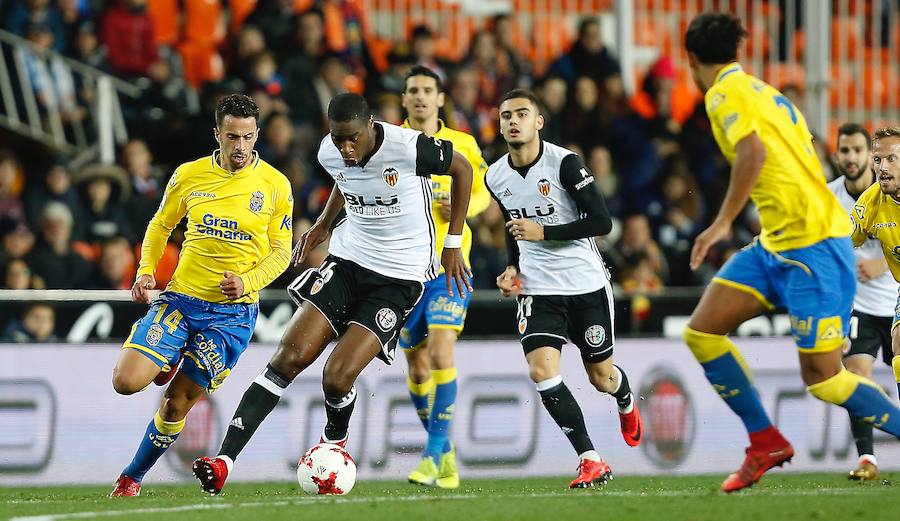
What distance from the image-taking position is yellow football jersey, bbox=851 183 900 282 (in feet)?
28.4

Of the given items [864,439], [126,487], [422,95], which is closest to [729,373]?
[864,439]

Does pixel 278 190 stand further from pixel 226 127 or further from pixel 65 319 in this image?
pixel 65 319

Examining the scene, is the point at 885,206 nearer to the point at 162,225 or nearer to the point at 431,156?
the point at 431,156

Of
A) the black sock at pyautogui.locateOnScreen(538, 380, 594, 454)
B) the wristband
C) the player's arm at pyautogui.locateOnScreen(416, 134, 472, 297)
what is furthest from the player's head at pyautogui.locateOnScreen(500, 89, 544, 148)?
the black sock at pyautogui.locateOnScreen(538, 380, 594, 454)

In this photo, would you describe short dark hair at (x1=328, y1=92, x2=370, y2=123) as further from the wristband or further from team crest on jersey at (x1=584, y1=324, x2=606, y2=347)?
team crest on jersey at (x1=584, y1=324, x2=606, y2=347)

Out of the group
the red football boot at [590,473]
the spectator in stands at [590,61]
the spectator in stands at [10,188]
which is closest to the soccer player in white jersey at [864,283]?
the red football boot at [590,473]

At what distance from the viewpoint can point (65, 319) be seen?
1075 cm

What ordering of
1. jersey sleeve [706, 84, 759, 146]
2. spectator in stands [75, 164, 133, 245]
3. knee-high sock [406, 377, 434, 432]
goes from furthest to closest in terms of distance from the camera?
1. spectator in stands [75, 164, 133, 245]
2. knee-high sock [406, 377, 434, 432]
3. jersey sleeve [706, 84, 759, 146]

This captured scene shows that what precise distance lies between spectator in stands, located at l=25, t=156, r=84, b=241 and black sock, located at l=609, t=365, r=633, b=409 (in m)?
5.32

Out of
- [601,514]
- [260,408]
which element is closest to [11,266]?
[260,408]

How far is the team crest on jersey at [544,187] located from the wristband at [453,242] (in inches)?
29.3

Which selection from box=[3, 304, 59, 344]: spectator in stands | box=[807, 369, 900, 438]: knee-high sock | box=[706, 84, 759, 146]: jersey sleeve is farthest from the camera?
box=[3, 304, 59, 344]: spectator in stands

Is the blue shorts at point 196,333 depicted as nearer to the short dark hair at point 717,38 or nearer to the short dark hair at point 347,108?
the short dark hair at point 347,108

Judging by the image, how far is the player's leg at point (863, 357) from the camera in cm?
948
